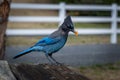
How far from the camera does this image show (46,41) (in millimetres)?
5344

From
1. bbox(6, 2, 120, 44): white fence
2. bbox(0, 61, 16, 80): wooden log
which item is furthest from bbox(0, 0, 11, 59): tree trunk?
bbox(6, 2, 120, 44): white fence

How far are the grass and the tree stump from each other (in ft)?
16.1

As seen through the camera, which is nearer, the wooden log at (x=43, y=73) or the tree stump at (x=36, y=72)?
the tree stump at (x=36, y=72)

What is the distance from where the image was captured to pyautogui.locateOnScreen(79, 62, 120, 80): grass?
33.8ft

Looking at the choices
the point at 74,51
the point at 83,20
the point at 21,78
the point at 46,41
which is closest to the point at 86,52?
the point at 74,51

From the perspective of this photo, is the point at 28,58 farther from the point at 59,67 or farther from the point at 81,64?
the point at 59,67

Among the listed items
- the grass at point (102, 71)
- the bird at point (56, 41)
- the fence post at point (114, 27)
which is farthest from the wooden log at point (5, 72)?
the fence post at point (114, 27)

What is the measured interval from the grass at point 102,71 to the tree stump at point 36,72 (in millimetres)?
4922

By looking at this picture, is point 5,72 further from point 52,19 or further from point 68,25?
point 52,19

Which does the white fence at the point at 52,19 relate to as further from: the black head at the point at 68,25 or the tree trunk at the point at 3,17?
the black head at the point at 68,25

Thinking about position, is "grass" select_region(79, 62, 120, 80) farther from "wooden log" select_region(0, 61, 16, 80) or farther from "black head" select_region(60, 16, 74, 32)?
"wooden log" select_region(0, 61, 16, 80)

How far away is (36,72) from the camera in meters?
4.84

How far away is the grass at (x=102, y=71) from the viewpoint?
1029cm

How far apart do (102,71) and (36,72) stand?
629cm
